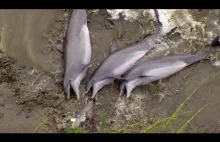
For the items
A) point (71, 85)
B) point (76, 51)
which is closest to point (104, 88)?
point (71, 85)

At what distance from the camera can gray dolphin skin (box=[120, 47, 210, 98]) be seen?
7.62 m

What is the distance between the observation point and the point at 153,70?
7660 millimetres

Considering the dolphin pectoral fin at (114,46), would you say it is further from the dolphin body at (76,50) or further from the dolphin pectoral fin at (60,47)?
the dolphin pectoral fin at (60,47)

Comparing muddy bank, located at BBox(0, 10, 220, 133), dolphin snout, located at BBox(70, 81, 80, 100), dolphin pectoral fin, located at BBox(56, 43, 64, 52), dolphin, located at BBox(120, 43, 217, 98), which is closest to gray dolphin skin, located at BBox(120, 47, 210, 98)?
dolphin, located at BBox(120, 43, 217, 98)

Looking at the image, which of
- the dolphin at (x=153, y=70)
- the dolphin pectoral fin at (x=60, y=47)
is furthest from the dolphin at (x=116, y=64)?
the dolphin pectoral fin at (x=60, y=47)

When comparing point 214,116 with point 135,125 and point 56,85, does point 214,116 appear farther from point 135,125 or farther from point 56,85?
point 56,85

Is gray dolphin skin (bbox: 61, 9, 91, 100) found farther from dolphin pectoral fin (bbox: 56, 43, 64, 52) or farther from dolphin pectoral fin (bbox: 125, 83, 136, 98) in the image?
dolphin pectoral fin (bbox: 125, 83, 136, 98)

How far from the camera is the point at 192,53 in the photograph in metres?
8.07

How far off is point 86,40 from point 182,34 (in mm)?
1895

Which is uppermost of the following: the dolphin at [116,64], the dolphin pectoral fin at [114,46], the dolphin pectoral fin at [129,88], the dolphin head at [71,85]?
the dolphin pectoral fin at [114,46]

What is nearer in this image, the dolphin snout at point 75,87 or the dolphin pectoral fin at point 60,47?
the dolphin snout at point 75,87

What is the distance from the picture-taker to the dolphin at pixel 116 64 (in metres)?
7.59

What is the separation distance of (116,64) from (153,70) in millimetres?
669

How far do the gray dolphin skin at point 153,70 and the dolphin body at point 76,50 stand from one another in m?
0.79
